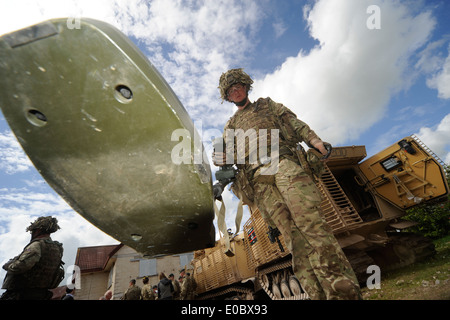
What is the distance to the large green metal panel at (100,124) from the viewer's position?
87 cm

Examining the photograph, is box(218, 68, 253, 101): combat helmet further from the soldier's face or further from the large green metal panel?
the large green metal panel

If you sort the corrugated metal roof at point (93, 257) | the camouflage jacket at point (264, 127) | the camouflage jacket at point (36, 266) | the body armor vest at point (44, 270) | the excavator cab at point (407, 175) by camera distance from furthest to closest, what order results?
the corrugated metal roof at point (93, 257)
the excavator cab at point (407, 175)
the body armor vest at point (44, 270)
the camouflage jacket at point (36, 266)
the camouflage jacket at point (264, 127)

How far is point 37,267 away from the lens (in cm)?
354

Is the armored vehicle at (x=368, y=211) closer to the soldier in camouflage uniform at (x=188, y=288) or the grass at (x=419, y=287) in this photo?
the grass at (x=419, y=287)

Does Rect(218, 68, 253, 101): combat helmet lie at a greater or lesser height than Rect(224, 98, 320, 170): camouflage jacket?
greater

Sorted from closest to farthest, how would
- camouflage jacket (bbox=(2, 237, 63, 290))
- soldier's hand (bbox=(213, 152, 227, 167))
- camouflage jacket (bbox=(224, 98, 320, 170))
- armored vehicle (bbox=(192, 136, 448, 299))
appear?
soldier's hand (bbox=(213, 152, 227, 167)), camouflage jacket (bbox=(224, 98, 320, 170)), camouflage jacket (bbox=(2, 237, 63, 290)), armored vehicle (bbox=(192, 136, 448, 299))

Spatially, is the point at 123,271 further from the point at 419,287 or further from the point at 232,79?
the point at 232,79

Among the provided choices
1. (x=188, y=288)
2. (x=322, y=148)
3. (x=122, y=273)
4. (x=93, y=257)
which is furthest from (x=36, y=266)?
(x=93, y=257)

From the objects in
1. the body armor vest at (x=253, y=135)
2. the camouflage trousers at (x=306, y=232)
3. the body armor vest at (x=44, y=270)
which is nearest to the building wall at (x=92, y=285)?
the body armor vest at (x=44, y=270)

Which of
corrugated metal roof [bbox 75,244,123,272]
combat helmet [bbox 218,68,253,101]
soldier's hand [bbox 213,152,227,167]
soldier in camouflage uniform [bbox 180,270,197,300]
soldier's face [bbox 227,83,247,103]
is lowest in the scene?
soldier in camouflage uniform [bbox 180,270,197,300]

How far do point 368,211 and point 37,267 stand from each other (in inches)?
324

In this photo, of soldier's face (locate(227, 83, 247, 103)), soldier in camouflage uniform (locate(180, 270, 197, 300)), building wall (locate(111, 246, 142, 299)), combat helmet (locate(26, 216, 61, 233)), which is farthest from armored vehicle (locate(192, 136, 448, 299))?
building wall (locate(111, 246, 142, 299))

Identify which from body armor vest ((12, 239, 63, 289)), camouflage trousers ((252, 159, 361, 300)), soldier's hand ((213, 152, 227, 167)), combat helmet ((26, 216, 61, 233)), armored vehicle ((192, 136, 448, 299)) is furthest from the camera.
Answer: armored vehicle ((192, 136, 448, 299))

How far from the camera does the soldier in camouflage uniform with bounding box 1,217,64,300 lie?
10.8ft
